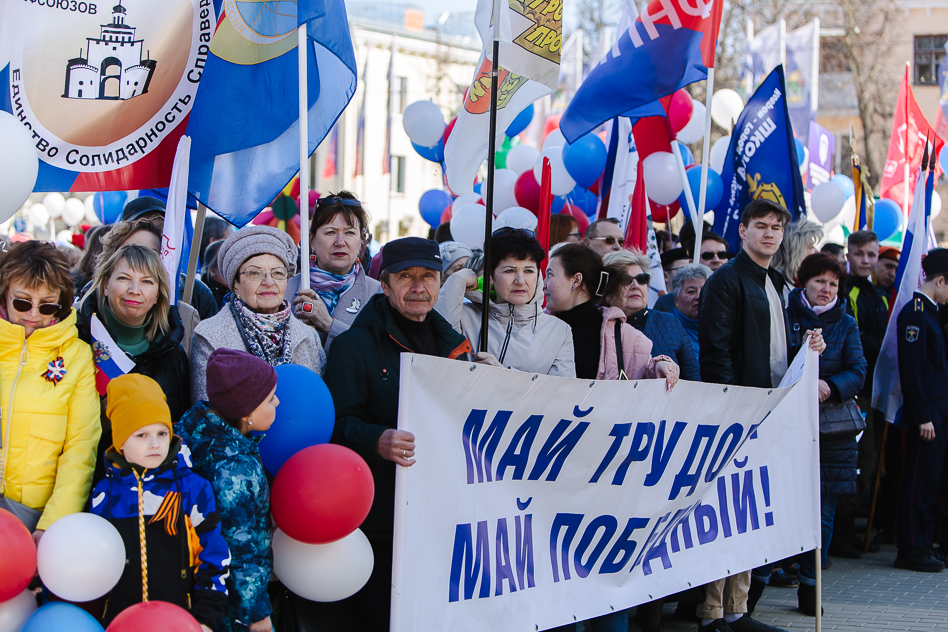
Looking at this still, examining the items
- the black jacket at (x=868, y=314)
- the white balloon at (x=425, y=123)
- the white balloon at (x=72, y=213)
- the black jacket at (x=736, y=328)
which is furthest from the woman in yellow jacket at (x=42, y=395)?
the white balloon at (x=72, y=213)

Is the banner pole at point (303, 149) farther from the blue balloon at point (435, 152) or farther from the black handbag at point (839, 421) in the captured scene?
the blue balloon at point (435, 152)

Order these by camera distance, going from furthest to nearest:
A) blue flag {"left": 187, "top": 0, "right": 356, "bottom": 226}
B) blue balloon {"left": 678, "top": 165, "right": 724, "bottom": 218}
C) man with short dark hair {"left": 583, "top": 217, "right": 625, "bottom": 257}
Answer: blue balloon {"left": 678, "top": 165, "right": 724, "bottom": 218}, man with short dark hair {"left": 583, "top": 217, "right": 625, "bottom": 257}, blue flag {"left": 187, "top": 0, "right": 356, "bottom": 226}

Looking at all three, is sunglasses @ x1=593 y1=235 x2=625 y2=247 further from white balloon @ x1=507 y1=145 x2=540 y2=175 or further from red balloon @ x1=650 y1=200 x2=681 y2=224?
white balloon @ x1=507 y1=145 x2=540 y2=175

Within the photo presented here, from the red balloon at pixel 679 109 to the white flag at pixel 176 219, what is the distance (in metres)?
6.72

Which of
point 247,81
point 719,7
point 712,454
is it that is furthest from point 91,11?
point 719,7

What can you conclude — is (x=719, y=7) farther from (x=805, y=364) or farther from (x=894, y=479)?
(x=894, y=479)

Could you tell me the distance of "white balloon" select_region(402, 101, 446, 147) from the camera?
10062 mm

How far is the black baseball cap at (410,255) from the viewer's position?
367cm

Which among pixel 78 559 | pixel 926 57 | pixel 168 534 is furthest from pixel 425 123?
pixel 926 57

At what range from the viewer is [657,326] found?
207 inches

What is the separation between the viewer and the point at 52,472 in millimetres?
3053

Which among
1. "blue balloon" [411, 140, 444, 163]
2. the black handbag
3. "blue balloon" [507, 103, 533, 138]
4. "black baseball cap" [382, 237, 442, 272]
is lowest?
the black handbag

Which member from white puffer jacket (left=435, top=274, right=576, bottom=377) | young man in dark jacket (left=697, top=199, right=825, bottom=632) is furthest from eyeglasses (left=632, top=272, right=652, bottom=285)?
white puffer jacket (left=435, top=274, right=576, bottom=377)

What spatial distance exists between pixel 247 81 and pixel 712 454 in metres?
2.79
